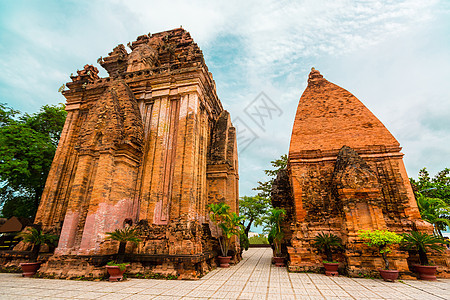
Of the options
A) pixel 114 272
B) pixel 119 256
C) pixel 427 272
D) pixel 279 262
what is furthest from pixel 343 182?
pixel 114 272

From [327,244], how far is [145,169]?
343 inches

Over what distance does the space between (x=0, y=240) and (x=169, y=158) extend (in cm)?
1083

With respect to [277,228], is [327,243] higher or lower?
lower

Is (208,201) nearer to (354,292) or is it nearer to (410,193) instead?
(354,292)

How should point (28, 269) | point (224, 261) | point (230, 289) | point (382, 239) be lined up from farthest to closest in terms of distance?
point (224, 261)
point (28, 269)
point (382, 239)
point (230, 289)

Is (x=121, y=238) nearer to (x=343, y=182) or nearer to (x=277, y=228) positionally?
(x=277, y=228)

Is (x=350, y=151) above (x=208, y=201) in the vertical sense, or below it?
above

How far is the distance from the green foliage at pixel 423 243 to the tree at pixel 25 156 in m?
20.1

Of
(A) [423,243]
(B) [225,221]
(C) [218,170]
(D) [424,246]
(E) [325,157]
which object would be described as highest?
(E) [325,157]

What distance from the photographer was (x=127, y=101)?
10.5 m

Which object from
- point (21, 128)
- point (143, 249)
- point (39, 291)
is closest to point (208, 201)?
point (143, 249)

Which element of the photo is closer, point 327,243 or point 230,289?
point 230,289

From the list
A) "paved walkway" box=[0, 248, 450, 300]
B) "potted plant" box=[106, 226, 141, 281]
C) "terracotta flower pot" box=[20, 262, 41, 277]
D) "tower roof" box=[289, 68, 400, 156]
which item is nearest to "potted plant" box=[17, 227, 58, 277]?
"terracotta flower pot" box=[20, 262, 41, 277]

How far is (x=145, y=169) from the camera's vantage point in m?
10.1
